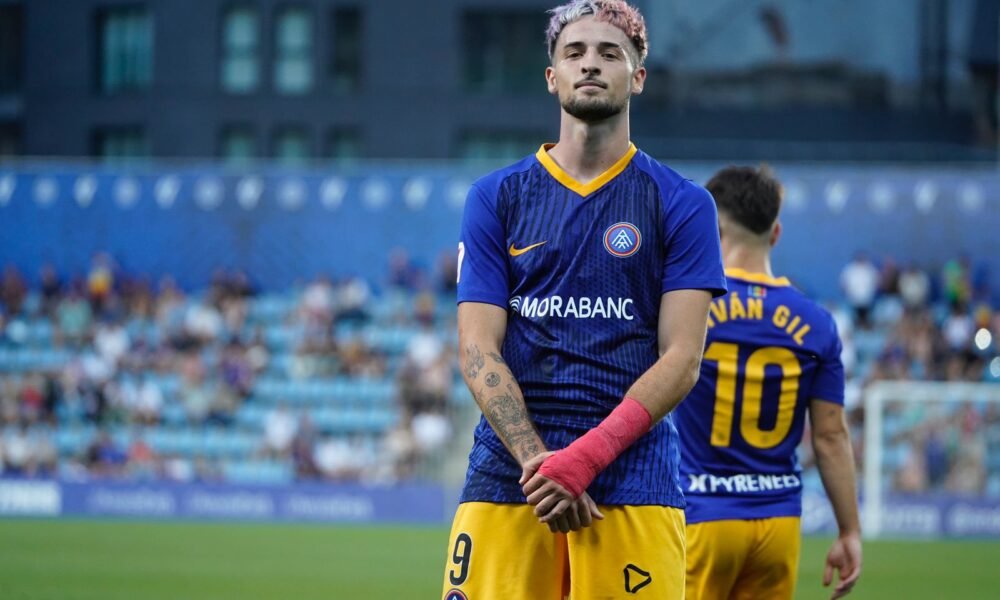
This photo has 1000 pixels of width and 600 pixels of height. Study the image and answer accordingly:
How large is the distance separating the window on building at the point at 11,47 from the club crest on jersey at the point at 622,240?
92.1 feet

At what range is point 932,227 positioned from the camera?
2478 cm

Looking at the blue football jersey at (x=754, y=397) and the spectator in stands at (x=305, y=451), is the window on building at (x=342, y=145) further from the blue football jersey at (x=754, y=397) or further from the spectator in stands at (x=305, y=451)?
the blue football jersey at (x=754, y=397)

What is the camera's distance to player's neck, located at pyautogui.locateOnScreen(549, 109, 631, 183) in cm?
390

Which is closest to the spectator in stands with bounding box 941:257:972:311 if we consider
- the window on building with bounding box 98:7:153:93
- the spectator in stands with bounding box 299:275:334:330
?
the spectator in stands with bounding box 299:275:334:330

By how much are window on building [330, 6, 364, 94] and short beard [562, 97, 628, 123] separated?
25613mm

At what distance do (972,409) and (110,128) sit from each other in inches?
719

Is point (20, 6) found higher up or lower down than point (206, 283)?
higher up

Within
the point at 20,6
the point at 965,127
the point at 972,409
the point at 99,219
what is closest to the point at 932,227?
the point at 965,127

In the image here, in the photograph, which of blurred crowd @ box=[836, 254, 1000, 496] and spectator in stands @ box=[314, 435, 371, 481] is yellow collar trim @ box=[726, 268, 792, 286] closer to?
blurred crowd @ box=[836, 254, 1000, 496]

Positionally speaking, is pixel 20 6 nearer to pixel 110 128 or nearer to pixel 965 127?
pixel 110 128

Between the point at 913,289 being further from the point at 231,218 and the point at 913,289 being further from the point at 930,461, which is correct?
the point at 231,218

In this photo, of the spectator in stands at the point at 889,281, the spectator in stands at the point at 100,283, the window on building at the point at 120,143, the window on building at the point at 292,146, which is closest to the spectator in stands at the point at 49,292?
the spectator in stands at the point at 100,283

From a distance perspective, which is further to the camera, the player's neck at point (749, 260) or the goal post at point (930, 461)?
the goal post at point (930, 461)

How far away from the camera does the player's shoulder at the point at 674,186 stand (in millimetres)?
3887
